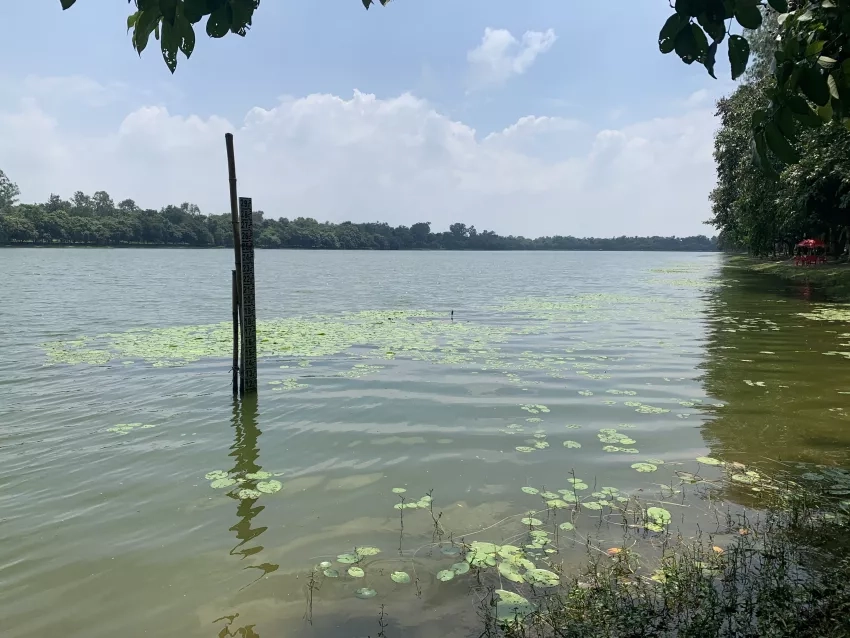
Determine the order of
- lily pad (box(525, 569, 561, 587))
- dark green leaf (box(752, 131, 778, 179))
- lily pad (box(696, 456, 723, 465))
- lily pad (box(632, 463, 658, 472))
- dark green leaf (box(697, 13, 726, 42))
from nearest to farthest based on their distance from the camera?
dark green leaf (box(752, 131, 778, 179)) < dark green leaf (box(697, 13, 726, 42)) < lily pad (box(525, 569, 561, 587)) < lily pad (box(632, 463, 658, 472)) < lily pad (box(696, 456, 723, 465))

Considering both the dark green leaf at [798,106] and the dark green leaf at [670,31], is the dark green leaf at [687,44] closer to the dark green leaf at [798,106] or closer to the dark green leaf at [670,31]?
the dark green leaf at [670,31]

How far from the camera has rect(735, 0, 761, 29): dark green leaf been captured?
6.20 feet

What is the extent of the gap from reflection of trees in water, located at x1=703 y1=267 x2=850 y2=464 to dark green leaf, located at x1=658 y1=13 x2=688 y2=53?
546 cm

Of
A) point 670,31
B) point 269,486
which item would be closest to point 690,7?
point 670,31

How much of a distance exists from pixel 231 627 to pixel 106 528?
2.10 m

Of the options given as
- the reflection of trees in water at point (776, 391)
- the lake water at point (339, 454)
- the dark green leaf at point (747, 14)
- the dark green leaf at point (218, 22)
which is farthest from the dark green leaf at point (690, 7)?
the reflection of trees in water at point (776, 391)

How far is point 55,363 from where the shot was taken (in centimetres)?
1154

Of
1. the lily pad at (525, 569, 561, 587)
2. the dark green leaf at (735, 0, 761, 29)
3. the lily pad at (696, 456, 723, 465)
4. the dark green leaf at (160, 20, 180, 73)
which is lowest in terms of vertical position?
the lily pad at (696, 456, 723, 465)

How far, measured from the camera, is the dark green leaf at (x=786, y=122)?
1955mm

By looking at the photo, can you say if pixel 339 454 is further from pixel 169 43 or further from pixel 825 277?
pixel 825 277

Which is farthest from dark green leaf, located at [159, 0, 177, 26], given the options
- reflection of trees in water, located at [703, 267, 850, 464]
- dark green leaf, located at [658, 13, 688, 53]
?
reflection of trees in water, located at [703, 267, 850, 464]

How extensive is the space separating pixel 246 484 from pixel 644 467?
4.28 m

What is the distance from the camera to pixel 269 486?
5.78 metres

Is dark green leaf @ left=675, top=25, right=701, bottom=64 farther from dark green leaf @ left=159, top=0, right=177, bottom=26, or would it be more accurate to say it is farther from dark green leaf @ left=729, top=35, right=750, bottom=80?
dark green leaf @ left=159, top=0, right=177, bottom=26
